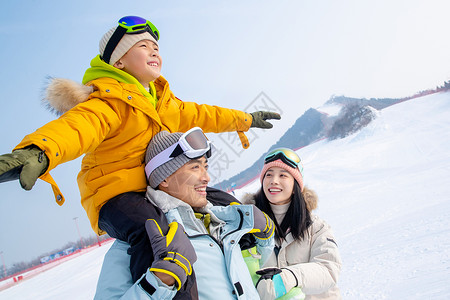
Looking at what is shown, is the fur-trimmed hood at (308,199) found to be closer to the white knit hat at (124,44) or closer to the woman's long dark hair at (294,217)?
the woman's long dark hair at (294,217)

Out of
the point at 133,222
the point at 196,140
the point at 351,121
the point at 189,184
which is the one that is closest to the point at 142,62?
the point at 196,140

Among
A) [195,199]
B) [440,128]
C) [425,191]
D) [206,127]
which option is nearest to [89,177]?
[195,199]

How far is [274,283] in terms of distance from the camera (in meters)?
2.02

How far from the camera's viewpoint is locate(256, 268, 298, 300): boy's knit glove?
1.97 m

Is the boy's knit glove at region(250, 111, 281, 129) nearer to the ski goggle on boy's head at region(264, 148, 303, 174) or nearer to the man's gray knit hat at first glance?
the ski goggle on boy's head at region(264, 148, 303, 174)

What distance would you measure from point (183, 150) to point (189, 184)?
0.22 m

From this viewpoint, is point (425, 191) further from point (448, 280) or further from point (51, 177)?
point (51, 177)

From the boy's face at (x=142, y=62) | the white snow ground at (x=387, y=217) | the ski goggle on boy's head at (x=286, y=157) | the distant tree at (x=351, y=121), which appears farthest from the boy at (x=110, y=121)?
the distant tree at (x=351, y=121)

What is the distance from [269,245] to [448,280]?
267cm

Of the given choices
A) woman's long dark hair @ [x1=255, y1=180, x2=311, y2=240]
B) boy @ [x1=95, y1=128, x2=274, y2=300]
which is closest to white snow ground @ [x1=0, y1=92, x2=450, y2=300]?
woman's long dark hair @ [x1=255, y1=180, x2=311, y2=240]

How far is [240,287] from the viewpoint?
172 centimetres

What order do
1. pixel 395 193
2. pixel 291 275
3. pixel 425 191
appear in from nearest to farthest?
1. pixel 291 275
2. pixel 425 191
3. pixel 395 193

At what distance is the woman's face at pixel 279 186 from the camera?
9.23ft

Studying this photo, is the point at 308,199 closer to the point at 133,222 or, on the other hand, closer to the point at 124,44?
the point at 133,222
